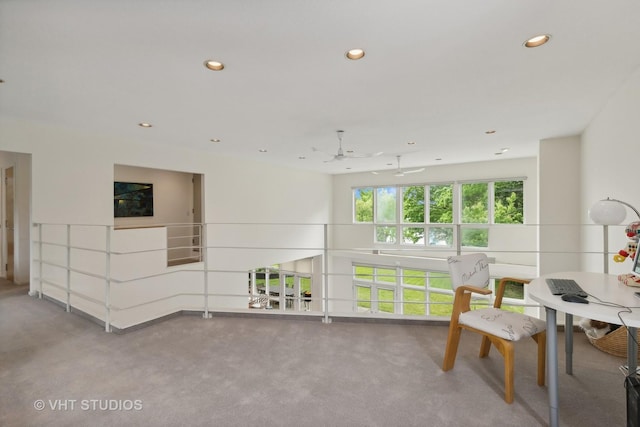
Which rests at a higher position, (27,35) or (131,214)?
(27,35)

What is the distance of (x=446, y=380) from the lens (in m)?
2.04

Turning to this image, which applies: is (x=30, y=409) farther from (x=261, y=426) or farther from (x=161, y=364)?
(x=261, y=426)

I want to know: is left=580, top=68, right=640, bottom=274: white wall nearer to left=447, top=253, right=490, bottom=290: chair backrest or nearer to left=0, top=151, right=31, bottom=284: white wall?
left=447, top=253, right=490, bottom=290: chair backrest

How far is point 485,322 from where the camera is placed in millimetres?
1930

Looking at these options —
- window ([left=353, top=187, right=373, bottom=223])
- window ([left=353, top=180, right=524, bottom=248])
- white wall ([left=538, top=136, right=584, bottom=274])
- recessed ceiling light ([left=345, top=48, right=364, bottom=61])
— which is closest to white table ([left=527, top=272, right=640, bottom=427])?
recessed ceiling light ([left=345, top=48, right=364, bottom=61])

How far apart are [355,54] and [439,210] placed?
265 inches

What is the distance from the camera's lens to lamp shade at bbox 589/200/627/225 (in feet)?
6.46

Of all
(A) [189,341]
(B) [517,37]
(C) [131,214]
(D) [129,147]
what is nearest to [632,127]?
(B) [517,37]

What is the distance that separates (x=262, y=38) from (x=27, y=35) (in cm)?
157

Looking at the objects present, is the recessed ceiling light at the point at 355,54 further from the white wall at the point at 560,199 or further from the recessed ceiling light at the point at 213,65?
the white wall at the point at 560,199

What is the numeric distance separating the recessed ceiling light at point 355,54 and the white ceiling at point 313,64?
59 mm

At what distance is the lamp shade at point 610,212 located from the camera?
1.97m

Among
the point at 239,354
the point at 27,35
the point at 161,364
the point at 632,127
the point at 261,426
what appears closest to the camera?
the point at 261,426

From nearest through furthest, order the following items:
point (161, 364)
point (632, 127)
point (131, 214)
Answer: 1. point (161, 364)
2. point (632, 127)
3. point (131, 214)
